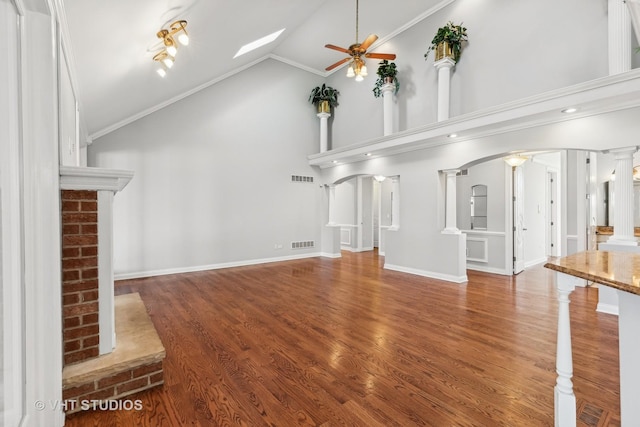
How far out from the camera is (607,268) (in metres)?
1.40

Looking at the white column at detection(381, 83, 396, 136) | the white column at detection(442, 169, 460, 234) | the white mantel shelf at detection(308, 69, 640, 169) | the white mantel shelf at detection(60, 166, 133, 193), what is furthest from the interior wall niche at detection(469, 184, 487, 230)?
the white mantel shelf at detection(60, 166, 133, 193)

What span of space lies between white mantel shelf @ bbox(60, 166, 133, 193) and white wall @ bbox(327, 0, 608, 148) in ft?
16.7

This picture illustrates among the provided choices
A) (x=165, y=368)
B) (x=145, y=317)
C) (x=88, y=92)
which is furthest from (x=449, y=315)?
(x=88, y=92)

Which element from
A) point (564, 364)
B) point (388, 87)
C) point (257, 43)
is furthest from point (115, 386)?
point (388, 87)

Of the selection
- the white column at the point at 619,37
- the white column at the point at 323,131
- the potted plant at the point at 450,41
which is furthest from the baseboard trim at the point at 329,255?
the white column at the point at 619,37

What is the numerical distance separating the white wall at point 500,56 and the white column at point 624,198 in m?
1.06

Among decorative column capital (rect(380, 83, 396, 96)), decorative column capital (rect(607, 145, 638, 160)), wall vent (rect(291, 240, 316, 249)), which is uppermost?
decorative column capital (rect(380, 83, 396, 96))

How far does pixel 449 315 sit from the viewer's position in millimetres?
3416

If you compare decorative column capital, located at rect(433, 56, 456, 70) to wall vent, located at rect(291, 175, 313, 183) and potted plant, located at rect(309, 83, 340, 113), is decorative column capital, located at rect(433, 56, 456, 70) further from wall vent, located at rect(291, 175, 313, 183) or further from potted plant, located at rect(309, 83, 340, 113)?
wall vent, located at rect(291, 175, 313, 183)

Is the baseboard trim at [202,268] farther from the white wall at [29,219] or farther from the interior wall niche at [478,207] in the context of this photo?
the white wall at [29,219]

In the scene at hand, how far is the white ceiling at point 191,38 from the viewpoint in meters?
2.41

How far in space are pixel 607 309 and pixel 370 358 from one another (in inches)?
124

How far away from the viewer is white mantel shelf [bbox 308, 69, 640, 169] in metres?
3.06

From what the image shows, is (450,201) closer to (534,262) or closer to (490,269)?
(490,269)
